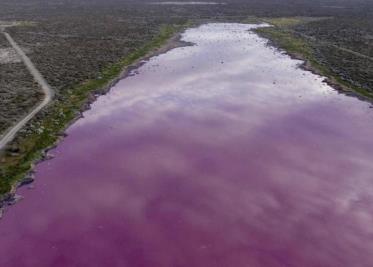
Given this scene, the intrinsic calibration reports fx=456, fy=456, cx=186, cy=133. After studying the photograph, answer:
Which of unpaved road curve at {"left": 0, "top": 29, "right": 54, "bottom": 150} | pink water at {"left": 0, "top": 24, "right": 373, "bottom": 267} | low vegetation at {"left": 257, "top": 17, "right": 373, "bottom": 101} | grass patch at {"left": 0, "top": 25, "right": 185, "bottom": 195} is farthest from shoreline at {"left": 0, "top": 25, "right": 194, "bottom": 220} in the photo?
low vegetation at {"left": 257, "top": 17, "right": 373, "bottom": 101}

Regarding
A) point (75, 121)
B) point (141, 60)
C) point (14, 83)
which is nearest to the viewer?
point (75, 121)

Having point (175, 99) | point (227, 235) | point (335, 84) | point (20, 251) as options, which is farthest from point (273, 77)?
point (20, 251)

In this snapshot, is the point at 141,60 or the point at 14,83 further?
the point at 141,60

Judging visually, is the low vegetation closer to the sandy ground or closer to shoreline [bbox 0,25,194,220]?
shoreline [bbox 0,25,194,220]

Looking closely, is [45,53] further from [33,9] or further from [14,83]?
[33,9]

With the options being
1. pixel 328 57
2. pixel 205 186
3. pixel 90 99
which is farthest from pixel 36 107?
pixel 328 57

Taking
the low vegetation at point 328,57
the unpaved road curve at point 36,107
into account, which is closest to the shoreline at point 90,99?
the unpaved road curve at point 36,107

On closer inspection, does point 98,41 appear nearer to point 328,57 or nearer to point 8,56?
point 8,56
